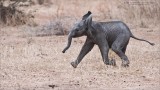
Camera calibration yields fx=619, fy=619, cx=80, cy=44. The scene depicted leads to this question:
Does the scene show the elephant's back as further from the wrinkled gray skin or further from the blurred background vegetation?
the blurred background vegetation

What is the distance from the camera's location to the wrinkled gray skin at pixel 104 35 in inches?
403

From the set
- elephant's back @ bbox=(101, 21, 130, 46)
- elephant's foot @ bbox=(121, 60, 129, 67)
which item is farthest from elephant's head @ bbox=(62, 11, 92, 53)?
elephant's foot @ bbox=(121, 60, 129, 67)

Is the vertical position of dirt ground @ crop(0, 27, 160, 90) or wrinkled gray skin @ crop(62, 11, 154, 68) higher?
wrinkled gray skin @ crop(62, 11, 154, 68)

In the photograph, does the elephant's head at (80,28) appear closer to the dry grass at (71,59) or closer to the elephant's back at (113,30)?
the elephant's back at (113,30)

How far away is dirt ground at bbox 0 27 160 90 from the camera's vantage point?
30.1 feet

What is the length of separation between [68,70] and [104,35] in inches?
33.4

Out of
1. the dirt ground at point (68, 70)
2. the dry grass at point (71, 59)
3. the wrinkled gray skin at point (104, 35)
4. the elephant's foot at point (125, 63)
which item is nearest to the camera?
the dirt ground at point (68, 70)

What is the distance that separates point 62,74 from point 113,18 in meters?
8.64

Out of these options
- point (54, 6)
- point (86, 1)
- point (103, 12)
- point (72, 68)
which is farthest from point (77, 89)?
point (86, 1)

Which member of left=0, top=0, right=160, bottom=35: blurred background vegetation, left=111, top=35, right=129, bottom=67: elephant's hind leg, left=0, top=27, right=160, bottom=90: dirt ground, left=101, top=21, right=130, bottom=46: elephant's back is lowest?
left=0, top=0, right=160, bottom=35: blurred background vegetation

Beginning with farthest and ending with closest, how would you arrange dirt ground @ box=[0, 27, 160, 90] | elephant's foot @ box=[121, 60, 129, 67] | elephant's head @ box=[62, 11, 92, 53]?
elephant's foot @ box=[121, 60, 129, 67] < elephant's head @ box=[62, 11, 92, 53] < dirt ground @ box=[0, 27, 160, 90]

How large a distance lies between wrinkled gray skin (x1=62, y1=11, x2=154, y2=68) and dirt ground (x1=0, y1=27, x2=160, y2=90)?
225 mm

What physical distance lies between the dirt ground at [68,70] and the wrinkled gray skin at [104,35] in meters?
0.22

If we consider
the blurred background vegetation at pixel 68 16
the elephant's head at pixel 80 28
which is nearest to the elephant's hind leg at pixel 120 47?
the elephant's head at pixel 80 28
